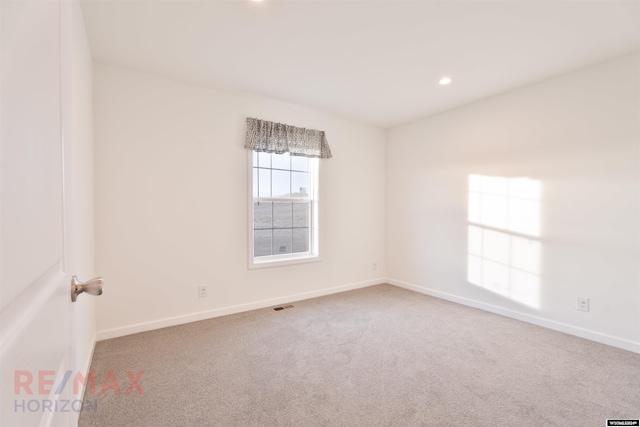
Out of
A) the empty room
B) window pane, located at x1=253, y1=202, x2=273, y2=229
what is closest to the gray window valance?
the empty room

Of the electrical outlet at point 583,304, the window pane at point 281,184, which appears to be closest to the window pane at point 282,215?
the window pane at point 281,184

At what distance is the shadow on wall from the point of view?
292 cm

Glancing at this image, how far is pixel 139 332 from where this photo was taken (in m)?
2.65

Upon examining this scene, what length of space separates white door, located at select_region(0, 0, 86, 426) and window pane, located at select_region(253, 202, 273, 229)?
8.82 feet

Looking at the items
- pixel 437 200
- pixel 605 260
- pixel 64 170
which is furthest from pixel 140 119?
pixel 605 260

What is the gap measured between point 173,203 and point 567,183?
3.81 metres

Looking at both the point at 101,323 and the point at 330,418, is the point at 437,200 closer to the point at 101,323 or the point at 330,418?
the point at 330,418

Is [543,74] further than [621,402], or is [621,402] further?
[543,74]

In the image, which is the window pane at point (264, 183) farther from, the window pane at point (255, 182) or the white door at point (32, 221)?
the white door at point (32, 221)

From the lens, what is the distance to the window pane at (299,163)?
12.1ft

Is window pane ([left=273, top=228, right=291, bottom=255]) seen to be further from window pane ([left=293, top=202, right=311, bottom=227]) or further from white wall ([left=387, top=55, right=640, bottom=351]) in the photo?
white wall ([left=387, top=55, right=640, bottom=351])

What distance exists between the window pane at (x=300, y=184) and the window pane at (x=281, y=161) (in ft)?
0.45

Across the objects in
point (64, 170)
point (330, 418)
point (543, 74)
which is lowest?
point (330, 418)

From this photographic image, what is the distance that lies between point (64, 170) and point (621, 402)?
2.94 meters
